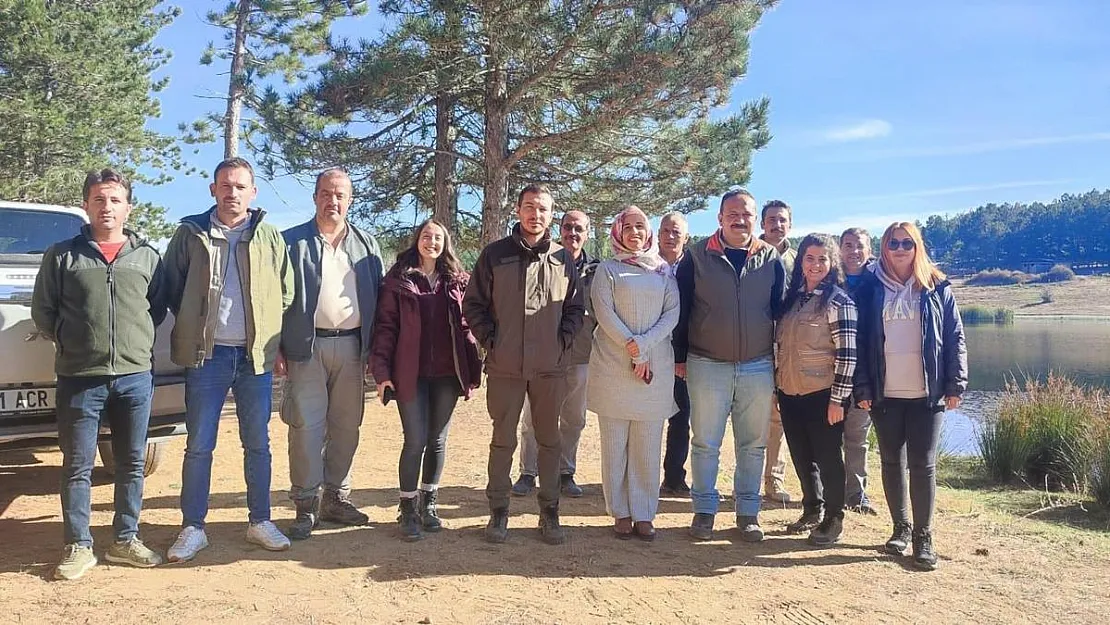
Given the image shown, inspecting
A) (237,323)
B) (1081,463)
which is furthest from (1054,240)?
(237,323)

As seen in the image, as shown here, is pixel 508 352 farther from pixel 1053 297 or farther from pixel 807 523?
pixel 1053 297

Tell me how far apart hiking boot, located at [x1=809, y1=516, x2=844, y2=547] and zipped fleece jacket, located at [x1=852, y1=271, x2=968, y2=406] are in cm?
73

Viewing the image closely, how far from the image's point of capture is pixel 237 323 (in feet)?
11.8

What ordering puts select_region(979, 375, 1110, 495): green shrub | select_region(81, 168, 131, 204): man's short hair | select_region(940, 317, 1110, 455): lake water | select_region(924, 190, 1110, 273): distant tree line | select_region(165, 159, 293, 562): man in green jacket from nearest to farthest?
select_region(81, 168, 131, 204): man's short hair → select_region(165, 159, 293, 562): man in green jacket → select_region(979, 375, 1110, 495): green shrub → select_region(940, 317, 1110, 455): lake water → select_region(924, 190, 1110, 273): distant tree line

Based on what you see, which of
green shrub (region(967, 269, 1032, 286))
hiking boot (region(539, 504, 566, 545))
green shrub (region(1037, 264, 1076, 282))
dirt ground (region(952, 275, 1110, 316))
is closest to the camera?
hiking boot (region(539, 504, 566, 545))

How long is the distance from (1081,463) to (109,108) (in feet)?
70.8

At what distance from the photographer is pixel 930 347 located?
12.3 ft

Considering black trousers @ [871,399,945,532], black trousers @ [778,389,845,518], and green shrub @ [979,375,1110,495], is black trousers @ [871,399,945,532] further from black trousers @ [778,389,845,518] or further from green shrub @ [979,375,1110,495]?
green shrub @ [979,375,1110,495]

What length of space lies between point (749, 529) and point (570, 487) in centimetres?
145

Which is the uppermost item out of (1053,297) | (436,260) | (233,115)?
(233,115)

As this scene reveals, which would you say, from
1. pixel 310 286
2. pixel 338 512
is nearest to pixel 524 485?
pixel 338 512

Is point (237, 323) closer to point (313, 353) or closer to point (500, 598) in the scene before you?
point (313, 353)

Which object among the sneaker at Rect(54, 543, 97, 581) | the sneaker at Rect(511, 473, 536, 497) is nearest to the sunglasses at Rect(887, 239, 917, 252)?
the sneaker at Rect(511, 473, 536, 497)

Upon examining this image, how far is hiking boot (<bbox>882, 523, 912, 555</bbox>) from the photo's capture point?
395cm
